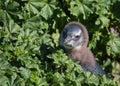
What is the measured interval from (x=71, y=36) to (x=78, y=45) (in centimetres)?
24

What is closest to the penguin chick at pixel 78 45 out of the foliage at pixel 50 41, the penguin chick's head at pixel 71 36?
the penguin chick's head at pixel 71 36

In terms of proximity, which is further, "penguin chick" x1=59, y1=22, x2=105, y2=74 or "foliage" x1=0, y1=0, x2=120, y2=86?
"penguin chick" x1=59, y1=22, x2=105, y2=74

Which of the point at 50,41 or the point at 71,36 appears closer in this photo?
the point at 71,36

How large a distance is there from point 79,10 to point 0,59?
155 cm

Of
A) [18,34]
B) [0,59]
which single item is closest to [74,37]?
[18,34]

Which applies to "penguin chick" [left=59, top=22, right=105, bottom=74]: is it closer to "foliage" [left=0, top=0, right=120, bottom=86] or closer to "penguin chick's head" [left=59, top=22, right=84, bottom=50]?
"penguin chick's head" [left=59, top=22, right=84, bottom=50]

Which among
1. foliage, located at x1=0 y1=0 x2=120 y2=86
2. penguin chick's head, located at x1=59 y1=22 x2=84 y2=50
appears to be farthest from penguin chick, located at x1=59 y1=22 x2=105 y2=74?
foliage, located at x1=0 y1=0 x2=120 y2=86

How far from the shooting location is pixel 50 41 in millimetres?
6688

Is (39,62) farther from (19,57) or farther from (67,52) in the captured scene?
(67,52)

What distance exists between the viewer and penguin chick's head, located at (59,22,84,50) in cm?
642

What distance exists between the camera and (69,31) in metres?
6.43

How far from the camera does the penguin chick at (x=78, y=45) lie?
6445 mm

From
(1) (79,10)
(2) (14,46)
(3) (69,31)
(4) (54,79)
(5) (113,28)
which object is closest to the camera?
(4) (54,79)

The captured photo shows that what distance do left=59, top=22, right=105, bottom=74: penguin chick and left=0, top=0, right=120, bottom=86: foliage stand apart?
164 millimetres
